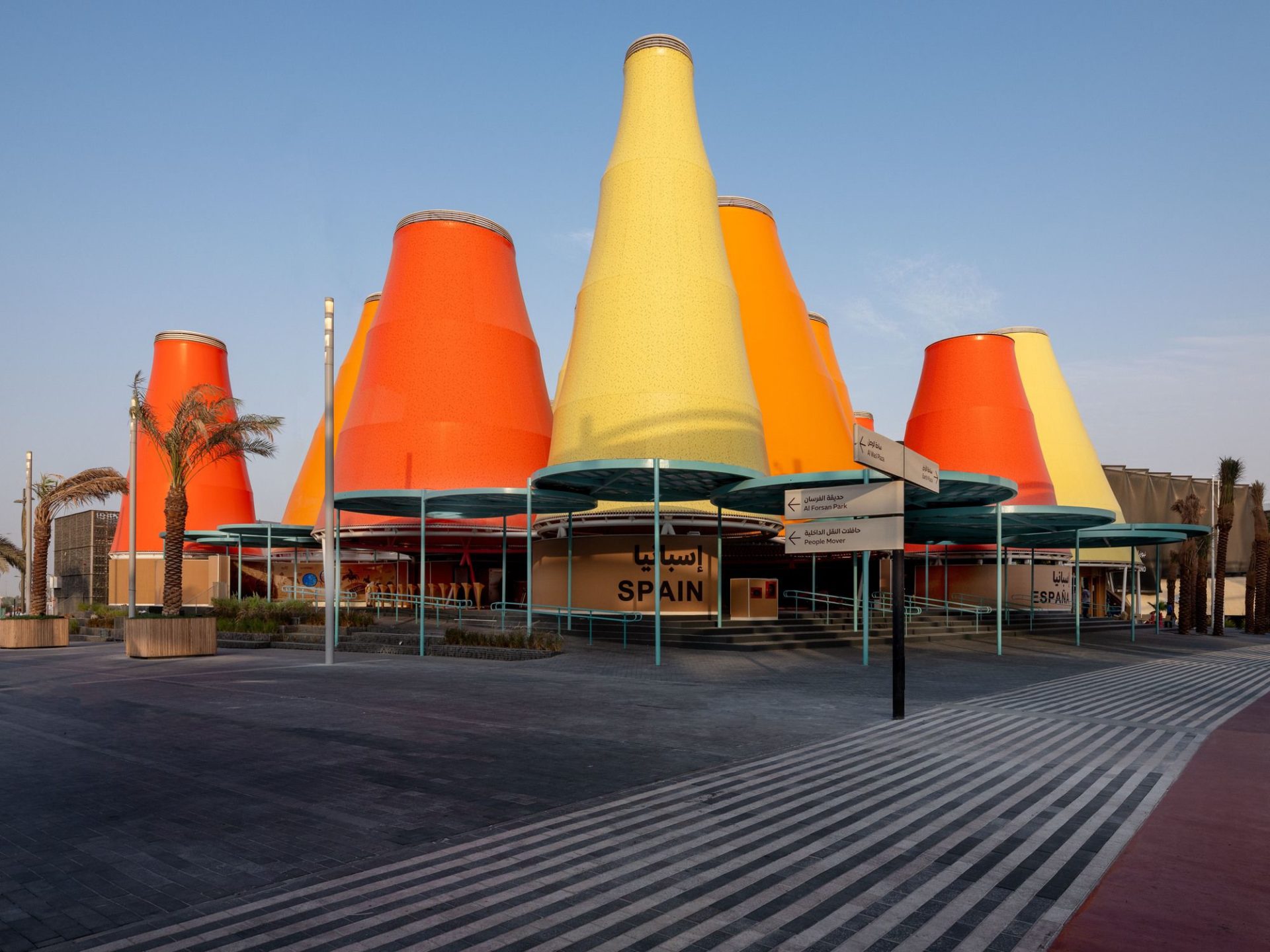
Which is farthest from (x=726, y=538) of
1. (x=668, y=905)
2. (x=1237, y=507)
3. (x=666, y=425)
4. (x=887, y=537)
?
(x=1237, y=507)

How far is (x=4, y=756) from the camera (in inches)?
305

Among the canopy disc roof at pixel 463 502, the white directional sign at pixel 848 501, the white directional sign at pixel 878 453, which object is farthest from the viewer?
the canopy disc roof at pixel 463 502

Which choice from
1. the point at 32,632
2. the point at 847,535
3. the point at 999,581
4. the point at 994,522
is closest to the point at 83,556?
the point at 32,632

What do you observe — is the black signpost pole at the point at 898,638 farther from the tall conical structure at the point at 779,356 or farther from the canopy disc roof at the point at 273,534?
the canopy disc roof at the point at 273,534

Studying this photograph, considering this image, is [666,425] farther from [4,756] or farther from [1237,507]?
[1237,507]

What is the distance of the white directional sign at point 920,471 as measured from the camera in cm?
957

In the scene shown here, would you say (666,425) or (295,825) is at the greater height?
(666,425)

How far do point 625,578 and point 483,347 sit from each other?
35.3ft

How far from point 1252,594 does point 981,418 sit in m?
18.8

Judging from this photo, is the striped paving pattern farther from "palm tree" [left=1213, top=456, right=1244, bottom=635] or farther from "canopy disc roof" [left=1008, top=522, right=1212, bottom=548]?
"palm tree" [left=1213, top=456, right=1244, bottom=635]

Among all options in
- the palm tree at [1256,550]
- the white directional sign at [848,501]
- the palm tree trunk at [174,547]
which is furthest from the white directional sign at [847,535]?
the palm tree at [1256,550]

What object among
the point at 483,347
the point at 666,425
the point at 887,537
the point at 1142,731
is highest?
the point at 483,347

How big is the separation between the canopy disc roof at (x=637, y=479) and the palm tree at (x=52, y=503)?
16.5m

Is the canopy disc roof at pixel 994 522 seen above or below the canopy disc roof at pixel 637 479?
below
